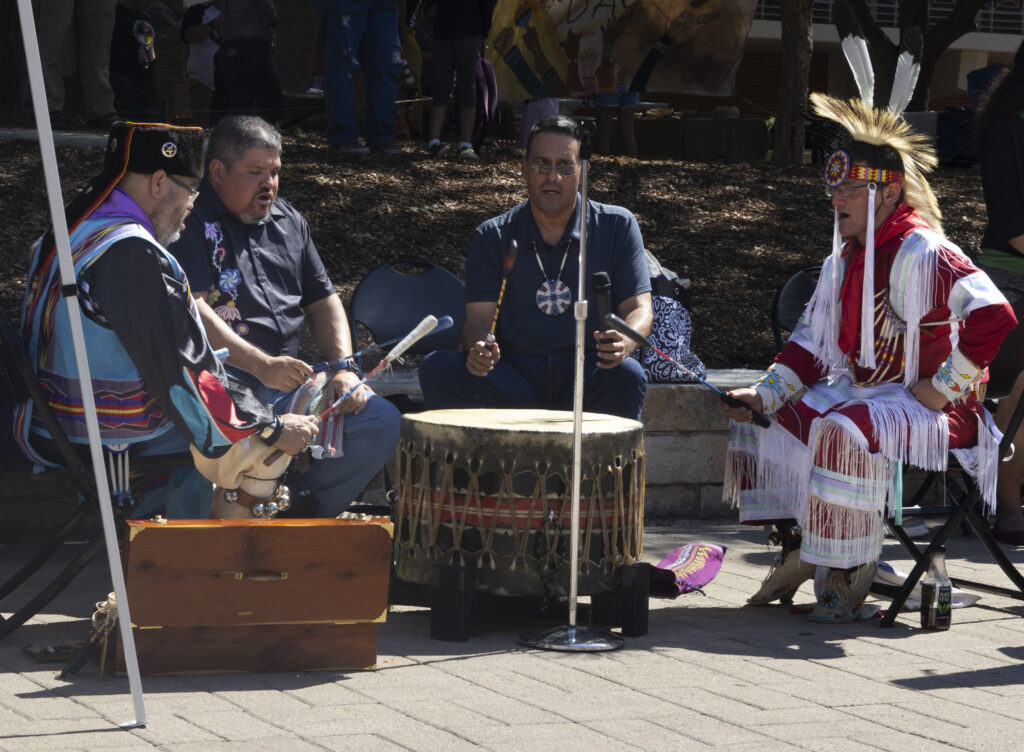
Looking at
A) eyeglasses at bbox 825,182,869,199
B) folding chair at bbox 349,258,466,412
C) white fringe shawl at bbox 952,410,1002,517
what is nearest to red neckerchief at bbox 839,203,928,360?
eyeglasses at bbox 825,182,869,199

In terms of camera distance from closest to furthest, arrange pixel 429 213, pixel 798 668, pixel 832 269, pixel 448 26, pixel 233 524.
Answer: pixel 233 524 → pixel 798 668 → pixel 832 269 → pixel 429 213 → pixel 448 26

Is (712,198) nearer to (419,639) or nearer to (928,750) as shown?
(419,639)

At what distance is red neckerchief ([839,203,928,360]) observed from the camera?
4.84 m

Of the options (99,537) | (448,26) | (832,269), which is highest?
(448,26)

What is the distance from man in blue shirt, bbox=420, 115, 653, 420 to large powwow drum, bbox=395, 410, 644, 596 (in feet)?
2.11

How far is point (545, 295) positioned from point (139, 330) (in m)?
1.86

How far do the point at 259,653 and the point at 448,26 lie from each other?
6.81 metres

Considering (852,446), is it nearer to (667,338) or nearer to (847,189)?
(847,189)

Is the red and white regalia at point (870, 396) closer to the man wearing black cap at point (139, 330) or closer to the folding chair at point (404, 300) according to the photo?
the folding chair at point (404, 300)

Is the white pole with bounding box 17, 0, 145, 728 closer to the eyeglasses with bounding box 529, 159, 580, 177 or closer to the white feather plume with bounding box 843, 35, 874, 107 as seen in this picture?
the eyeglasses with bounding box 529, 159, 580, 177

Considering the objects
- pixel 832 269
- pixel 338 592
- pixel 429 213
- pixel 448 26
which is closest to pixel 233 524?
pixel 338 592

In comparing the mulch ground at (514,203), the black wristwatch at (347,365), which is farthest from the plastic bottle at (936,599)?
the mulch ground at (514,203)

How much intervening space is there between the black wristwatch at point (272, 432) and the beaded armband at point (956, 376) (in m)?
2.10

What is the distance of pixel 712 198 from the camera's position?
10.1 m
